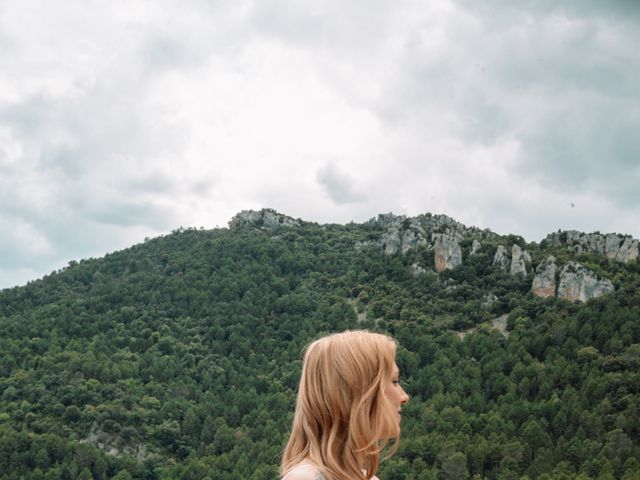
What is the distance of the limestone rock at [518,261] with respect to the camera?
306 feet

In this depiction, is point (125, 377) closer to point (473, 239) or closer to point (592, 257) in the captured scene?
point (473, 239)

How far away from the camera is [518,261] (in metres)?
94.3

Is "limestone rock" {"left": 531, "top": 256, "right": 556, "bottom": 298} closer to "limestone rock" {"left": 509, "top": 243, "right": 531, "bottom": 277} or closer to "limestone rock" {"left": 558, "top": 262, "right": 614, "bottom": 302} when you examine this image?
"limestone rock" {"left": 558, "top": 262, "right": 614, "bottom": 302}

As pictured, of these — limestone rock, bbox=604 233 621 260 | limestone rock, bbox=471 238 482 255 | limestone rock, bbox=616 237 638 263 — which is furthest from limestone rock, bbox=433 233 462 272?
limestone rock, bbox=616 237 638 263

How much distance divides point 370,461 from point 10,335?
99.8m

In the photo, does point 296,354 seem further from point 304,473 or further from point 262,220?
point 304,473

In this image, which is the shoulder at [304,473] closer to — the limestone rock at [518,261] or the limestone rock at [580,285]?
the limestone rock at [580,285]

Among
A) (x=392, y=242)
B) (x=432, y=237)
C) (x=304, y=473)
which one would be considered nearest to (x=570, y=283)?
(x=432, y=237)

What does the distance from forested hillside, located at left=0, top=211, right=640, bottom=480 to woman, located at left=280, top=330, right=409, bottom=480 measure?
46.6 m

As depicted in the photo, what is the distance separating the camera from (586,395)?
204ft

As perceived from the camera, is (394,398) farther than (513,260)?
No

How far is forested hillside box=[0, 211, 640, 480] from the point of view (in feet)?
195

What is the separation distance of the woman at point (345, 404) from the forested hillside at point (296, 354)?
46.6 meters

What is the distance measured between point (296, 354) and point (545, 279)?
107 feet
